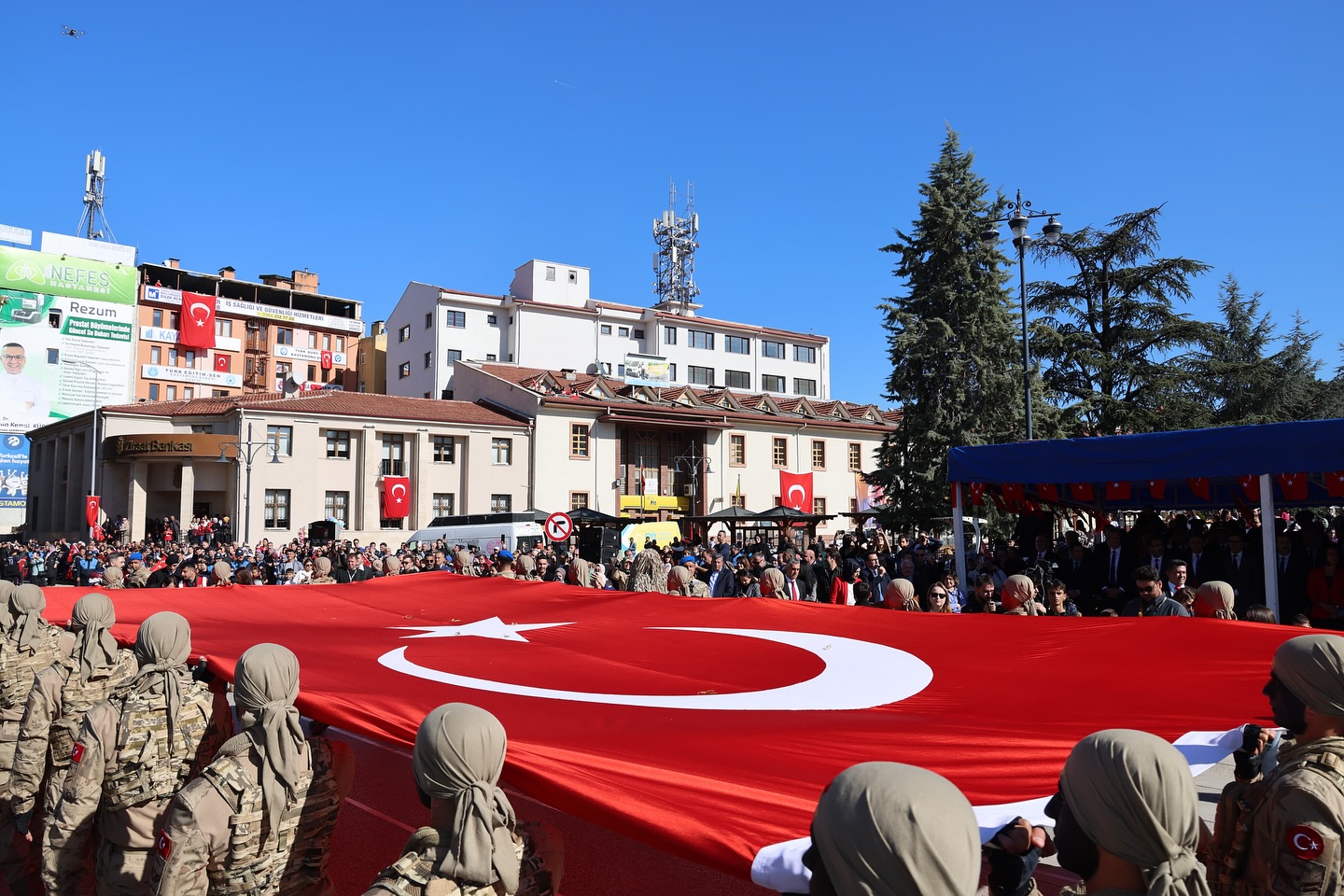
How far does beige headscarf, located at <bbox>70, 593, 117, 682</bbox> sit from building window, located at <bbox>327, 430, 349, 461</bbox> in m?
36.0

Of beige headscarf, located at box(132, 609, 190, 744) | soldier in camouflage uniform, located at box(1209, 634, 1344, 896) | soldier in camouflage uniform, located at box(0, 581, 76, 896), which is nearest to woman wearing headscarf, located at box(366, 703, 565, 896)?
soldier in camouflage uniform, located at box(1209, 634, 1344, 896)

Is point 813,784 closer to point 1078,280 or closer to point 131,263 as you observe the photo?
point 1078,280

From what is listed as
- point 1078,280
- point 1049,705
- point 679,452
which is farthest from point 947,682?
point 679,452

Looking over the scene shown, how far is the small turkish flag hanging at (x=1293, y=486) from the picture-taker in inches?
504

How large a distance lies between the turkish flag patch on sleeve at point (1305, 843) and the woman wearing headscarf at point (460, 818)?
2361 mm

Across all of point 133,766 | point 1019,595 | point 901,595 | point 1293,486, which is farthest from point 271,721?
point 1293,486

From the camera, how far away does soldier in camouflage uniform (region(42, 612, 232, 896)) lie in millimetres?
4418

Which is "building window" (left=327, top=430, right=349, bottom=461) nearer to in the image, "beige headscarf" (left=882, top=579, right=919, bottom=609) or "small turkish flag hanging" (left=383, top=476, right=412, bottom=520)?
"small turkish flag hanging" (left=383, top=476, right=412, bottom=520)

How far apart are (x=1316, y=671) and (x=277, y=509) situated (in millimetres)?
40912

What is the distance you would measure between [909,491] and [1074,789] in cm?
2891

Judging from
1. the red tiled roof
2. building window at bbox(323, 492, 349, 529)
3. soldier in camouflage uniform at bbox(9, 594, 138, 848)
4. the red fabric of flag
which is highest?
the red fabric of flag

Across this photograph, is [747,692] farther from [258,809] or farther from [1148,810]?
[1148,810]

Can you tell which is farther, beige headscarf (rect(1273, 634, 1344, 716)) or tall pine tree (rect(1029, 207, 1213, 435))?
tall pine tree (rect(1029, 207, 1213, 435))

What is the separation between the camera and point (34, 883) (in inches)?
227
